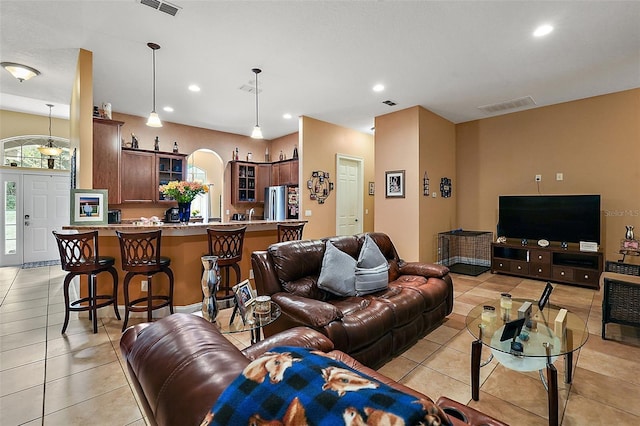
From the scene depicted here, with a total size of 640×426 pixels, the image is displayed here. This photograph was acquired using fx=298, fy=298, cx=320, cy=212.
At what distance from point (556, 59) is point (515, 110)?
1.96 m

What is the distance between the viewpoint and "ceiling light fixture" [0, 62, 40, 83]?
3811 mm

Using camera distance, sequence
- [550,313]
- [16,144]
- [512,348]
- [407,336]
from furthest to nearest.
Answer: [16,144] < [407,336] < [550,313] < [512,348]

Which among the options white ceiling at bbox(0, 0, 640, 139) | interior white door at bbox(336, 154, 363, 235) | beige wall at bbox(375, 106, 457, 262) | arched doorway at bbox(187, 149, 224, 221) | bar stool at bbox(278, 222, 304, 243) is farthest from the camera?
arched doorway at bbox(187, 149, 224, 221)

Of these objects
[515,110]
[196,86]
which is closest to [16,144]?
[196,86]

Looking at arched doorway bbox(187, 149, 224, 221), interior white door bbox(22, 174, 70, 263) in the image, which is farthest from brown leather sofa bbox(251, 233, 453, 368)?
arched doorway bbox(187, 149, 224, 221)

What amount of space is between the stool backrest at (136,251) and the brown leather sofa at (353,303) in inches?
50.2

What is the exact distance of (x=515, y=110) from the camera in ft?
17.6

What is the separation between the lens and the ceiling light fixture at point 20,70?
381cm

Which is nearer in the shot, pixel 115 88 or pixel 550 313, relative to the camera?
pixel 550 313

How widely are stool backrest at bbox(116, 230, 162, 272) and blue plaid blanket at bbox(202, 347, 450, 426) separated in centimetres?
288

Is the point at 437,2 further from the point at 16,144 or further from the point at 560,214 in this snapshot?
the point at 16,144

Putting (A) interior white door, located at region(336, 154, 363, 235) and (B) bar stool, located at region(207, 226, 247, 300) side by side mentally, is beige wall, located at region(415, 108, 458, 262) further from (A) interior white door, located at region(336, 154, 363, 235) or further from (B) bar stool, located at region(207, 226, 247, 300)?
(B) bar stool, located at region(207, 226, 247, 300)

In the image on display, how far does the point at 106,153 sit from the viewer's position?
185 inches

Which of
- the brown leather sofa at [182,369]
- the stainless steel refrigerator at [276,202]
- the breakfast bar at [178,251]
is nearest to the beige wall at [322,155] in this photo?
the stainless steel refrigerator at [276,202]
